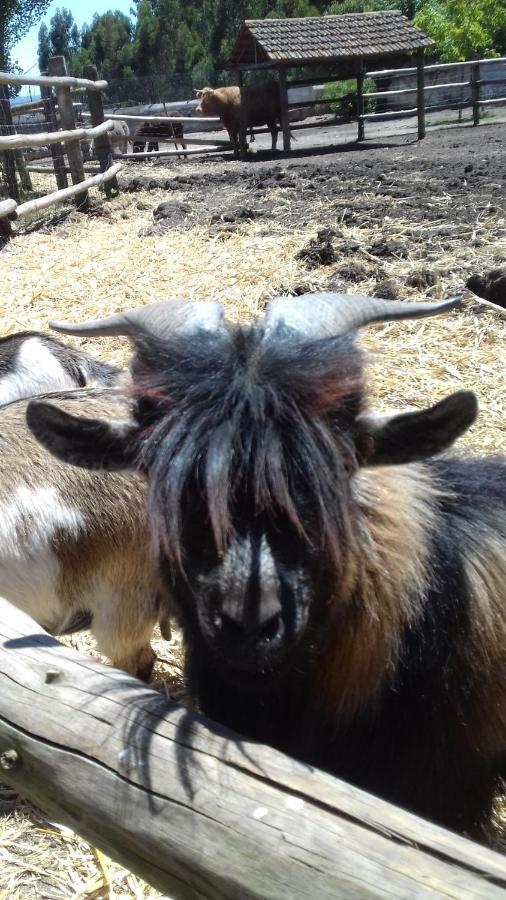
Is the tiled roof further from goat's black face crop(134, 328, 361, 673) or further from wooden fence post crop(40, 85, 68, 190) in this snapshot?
goat's black face crop(134, 328, 361, 673)

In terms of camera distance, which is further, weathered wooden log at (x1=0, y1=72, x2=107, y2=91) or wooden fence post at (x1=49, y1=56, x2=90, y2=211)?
wooden fence post at (x1=49, y1=56, x2=90, y2=211)

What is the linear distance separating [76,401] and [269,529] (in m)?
1.92

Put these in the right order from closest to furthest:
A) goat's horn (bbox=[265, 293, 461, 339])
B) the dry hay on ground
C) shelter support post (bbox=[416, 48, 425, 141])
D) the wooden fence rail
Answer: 1. goat's horn (bbox=[265, 293, 461, 339])
2. the dry hay on ground
3. the wooden fence rail
4. shelter support post (bbox=[416, 48, 425, 141])

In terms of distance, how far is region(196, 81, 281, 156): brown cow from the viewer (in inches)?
972

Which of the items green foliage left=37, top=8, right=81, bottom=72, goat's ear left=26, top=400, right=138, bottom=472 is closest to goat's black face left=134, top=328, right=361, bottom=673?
goat's ear left=26, top=400, right=138, bottom=472

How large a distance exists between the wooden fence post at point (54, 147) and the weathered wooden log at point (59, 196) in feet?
2.40

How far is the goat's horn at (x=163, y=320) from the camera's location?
2467 mm

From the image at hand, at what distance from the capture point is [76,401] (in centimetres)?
365

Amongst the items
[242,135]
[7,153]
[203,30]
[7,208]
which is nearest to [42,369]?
[7,208]

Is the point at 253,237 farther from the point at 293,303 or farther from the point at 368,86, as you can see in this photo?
the point at 368,86

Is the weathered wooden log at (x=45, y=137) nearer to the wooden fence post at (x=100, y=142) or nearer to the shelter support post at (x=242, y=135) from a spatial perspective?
the wooden fence post at (x=100, y=142)

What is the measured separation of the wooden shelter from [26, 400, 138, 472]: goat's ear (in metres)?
21.9

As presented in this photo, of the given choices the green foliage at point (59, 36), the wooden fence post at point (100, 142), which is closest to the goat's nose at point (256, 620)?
the wooden fence post at point (100, 142)

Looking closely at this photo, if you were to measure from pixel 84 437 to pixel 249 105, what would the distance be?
81.8 feet
